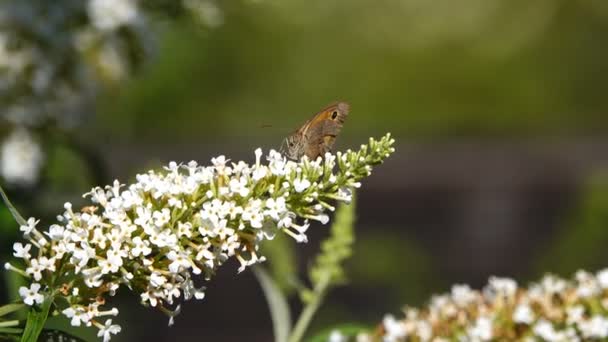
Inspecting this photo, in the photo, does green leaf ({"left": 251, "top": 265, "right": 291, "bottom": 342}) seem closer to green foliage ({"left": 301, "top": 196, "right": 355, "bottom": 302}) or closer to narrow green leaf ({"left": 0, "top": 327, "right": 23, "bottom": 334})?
green foliage ({"left": 301, "top": 196, "right": 355, "bottom": 302})

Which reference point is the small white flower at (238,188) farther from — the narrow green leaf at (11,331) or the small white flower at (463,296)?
the small white flower at (463,296)

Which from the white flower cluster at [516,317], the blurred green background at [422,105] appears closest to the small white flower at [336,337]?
the white flower cluster at [516,317]

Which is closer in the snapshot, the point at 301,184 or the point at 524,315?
the point at 301,184

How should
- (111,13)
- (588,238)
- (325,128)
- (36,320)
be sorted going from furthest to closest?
(588,238)
(111,13)
(325,128)
(36,320)

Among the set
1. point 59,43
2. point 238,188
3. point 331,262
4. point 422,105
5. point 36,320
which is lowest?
point 36,320

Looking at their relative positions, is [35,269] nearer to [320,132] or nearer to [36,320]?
[36,320]

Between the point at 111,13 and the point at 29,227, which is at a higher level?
the point at 111,13

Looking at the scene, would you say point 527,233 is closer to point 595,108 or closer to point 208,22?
point 595,108

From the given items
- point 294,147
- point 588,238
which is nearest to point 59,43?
point 294,147
